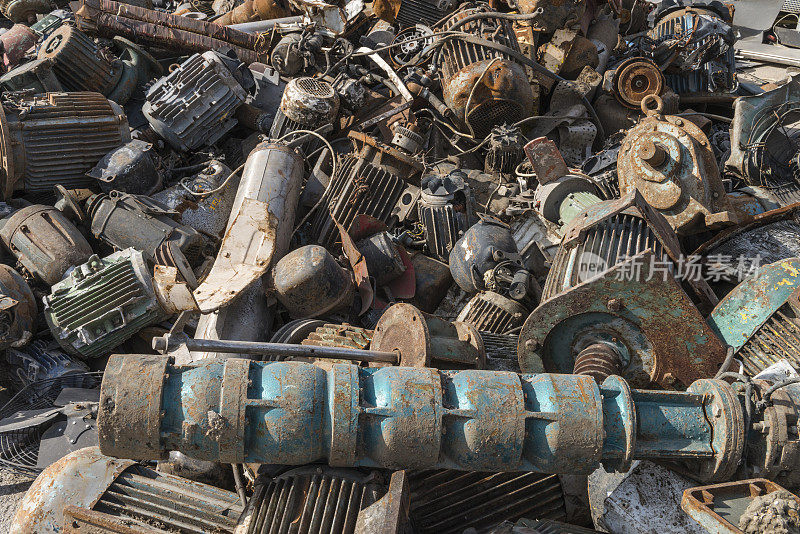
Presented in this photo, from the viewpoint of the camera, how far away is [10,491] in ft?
10.9

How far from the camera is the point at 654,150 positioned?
156 inches

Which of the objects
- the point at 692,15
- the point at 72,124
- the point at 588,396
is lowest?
the point at 72,124

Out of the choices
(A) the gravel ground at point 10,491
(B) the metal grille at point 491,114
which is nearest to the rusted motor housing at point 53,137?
(A) the gravel ground at point 10,491

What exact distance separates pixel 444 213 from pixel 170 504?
2.63 meters

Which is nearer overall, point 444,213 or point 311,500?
point 311,500

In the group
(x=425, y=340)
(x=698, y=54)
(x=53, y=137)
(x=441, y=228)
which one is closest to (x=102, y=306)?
(x=53, y=137)

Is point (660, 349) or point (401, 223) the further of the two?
point (401, 223)

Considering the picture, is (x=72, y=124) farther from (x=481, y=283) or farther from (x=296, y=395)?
(x=296, y=395)

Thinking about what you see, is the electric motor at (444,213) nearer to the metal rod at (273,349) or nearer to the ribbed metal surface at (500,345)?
the ribbed metal surface at (500,345)

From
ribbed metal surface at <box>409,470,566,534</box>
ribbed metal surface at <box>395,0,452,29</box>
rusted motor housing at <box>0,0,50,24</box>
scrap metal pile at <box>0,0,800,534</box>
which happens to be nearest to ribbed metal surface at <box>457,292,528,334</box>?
scrap metal pile at <box>0,0,800,534</box>

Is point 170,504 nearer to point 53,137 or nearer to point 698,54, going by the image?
point 53,137

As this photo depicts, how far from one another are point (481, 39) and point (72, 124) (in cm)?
327

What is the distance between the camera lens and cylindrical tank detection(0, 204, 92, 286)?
4270 millimetres

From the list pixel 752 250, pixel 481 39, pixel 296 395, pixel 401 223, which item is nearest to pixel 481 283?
pixel 401 223
